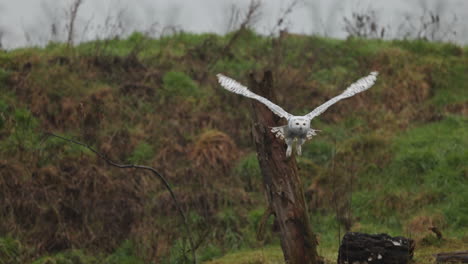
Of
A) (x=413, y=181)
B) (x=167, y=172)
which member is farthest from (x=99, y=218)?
(x=413, y=181)

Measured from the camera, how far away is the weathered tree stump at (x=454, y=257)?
243 inches

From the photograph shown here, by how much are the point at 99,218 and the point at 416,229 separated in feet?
16.8

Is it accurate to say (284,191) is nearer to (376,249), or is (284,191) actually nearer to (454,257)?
(376,249)

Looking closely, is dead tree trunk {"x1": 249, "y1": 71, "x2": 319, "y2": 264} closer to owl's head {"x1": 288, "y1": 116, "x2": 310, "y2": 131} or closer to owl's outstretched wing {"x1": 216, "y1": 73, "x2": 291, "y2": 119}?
owl's outstretched wing {"x1": 216, "y1": 73, "x2": 291, "y2": 119}

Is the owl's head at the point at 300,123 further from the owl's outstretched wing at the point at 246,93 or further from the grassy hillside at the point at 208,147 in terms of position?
the grassy hillside at the point at 208,147

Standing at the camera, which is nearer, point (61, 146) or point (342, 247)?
point (342, 247)

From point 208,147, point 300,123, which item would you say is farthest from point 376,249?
point 208,147

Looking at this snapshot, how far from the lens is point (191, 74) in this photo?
13.3 metres

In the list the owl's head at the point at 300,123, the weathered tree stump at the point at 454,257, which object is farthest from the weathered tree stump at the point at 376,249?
the owl's head at the point at 300,123

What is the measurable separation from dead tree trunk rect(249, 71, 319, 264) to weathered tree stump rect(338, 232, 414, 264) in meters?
0.48

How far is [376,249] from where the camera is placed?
6.12 metres

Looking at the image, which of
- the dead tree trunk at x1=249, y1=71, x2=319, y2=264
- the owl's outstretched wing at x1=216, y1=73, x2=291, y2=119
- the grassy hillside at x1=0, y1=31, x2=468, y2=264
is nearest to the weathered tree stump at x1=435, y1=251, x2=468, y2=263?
the grassy hillside at x1=0, y1=31, x2=468, y2=264

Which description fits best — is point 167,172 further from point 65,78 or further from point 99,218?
point 65,78

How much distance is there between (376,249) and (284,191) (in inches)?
48.3
